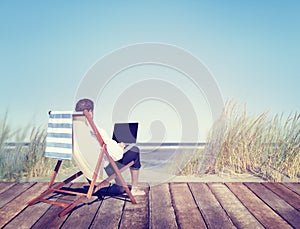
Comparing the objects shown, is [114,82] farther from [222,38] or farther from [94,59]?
[222,38]

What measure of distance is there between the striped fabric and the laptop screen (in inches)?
24.5

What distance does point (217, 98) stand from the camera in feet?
17.7

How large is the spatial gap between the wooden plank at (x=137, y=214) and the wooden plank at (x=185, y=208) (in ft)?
0.89

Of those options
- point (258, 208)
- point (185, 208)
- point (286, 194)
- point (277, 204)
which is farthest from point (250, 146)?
point (185, 208)

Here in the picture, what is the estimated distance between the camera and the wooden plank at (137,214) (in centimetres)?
213

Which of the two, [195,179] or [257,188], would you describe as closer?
[257,188]

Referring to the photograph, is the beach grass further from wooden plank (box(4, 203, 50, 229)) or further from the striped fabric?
wooden plank (box(4, 203, 50, 229))

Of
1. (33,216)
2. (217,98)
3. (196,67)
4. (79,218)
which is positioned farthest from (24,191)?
(196,67)

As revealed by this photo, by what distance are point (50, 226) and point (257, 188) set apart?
2.30m

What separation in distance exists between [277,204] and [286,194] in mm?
420

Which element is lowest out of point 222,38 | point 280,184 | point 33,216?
point 33,216

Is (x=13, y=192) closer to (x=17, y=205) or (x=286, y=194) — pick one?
(x=17, y=205)

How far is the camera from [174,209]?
8.09 ft

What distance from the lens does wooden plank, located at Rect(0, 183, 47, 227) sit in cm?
232
